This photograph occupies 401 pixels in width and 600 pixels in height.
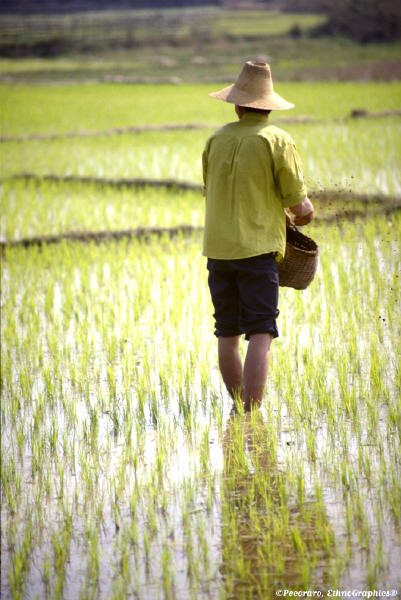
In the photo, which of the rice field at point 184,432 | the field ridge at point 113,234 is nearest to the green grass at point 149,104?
the field ridge at point 113,234

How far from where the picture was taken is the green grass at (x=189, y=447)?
183cm

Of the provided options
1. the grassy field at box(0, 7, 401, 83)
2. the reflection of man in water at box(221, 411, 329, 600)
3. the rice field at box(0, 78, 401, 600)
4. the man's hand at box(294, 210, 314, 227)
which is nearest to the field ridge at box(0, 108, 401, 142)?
the grassy field at box(0, 7, 401, 83)

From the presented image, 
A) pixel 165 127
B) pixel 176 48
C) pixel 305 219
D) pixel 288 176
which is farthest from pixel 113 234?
pixel 176 48

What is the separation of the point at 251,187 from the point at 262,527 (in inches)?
38.5

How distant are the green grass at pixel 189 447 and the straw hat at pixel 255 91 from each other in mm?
923

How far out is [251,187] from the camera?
2.48 m

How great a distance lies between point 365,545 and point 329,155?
6421mm

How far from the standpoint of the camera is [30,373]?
3.26 m

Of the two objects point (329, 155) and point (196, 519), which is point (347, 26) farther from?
point (196, 519)

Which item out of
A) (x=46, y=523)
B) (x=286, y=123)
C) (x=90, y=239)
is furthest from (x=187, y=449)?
(x=286, y=123)

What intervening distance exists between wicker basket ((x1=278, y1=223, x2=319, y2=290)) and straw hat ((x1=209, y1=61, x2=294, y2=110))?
1.33ft

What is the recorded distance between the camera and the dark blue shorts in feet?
8.30

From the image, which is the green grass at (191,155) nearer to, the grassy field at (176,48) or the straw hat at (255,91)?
the straw hat at (255,91)

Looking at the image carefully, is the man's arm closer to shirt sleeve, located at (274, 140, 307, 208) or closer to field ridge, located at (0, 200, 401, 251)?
shirt sleeve, located at (274, 140, 307, 208)
